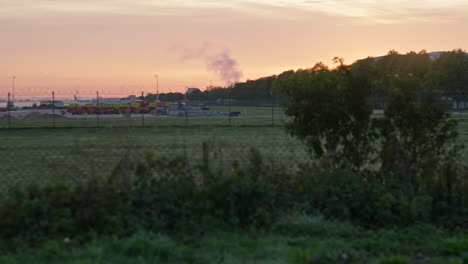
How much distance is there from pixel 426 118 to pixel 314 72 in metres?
1.65

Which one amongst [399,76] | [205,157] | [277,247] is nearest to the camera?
[277,247]

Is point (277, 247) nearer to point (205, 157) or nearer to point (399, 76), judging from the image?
point (205, 157)

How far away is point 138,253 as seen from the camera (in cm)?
529

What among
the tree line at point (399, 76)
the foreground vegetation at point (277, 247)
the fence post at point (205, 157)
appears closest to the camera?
the foreground vegetation at point (277, 247)

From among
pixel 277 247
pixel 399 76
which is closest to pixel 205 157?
pixel 277 247

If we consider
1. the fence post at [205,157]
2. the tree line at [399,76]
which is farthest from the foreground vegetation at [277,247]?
the tree line at [399,76]

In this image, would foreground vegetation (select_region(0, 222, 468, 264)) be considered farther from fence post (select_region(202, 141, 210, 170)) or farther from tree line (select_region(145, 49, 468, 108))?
Result: tree line (select_region(145, 49, 468, 108))

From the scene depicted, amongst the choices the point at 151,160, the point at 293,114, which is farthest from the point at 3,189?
the point at 293,114

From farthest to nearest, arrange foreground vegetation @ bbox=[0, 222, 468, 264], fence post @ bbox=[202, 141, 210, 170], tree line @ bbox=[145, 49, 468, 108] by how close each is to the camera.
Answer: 1. tree line @ bbox=[145, 49, 468, 108]
2. fence post @ bbox=[202, 141, 210, 170]
3. foreground vegetation @ bbox=[0, 222, 468, 264]

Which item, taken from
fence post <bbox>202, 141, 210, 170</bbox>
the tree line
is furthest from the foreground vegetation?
the tree line

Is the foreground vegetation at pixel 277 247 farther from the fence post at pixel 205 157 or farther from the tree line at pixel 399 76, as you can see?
the tree line at pixel 399 76

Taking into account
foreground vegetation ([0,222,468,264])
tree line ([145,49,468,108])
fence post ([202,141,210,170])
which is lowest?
foreground vegetation ([0,222,468,264])

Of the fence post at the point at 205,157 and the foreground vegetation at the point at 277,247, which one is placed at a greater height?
the fence post at the point at 205,157

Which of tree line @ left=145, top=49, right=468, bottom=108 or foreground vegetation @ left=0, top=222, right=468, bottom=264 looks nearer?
foreground vegetation @ left=0, top=222, right=468, bottom=264
